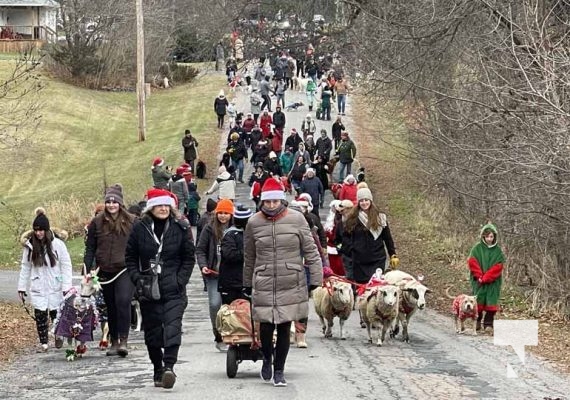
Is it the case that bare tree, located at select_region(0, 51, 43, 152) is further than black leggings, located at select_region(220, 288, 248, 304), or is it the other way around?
bare tree, located at select_region(0, 51, 43, 152)

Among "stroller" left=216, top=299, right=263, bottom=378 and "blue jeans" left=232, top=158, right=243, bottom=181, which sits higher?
"blue jeans" left=232, top=158, right=243, bottom=181

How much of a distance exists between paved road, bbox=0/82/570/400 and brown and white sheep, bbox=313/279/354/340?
0.26 meters

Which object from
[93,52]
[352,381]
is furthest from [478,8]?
[93,52]

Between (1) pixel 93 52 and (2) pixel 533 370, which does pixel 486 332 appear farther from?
(1) pixel 93 52

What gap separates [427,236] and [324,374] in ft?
62.2

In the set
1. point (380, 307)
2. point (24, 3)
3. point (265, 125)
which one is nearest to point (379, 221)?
point (380, 307)

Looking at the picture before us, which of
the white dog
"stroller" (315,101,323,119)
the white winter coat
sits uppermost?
the white dog

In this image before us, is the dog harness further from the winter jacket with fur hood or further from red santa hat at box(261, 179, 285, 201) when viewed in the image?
red santa hat at box(261, 179, 285, 201)

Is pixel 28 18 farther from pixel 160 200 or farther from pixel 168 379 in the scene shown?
pixel 168 379

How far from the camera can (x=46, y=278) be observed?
14445 millimetres

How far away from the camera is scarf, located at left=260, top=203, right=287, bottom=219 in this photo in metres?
11.2

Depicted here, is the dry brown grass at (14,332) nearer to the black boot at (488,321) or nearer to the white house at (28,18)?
the black boot at (488,321)

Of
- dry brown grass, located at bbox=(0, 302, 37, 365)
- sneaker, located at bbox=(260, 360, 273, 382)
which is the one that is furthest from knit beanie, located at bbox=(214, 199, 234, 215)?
dry brown grass, located at bbox=(0, 302, 37, 365)

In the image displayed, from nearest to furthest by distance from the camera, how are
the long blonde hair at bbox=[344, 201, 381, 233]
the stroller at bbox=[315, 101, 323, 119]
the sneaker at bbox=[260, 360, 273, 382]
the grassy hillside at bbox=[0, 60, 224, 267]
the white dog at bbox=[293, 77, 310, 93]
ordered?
the sneaker at bbox=[260, 360, 273, 382] < the long blonde hair at bbox=[344, 201, 381, 233] < the grassy hillside at bbox=[0, 60, 224, 267] < the stroller at bbox=[315, 101, 323, 119] < the white dog at bbox=[293, 77, 310, 93]
